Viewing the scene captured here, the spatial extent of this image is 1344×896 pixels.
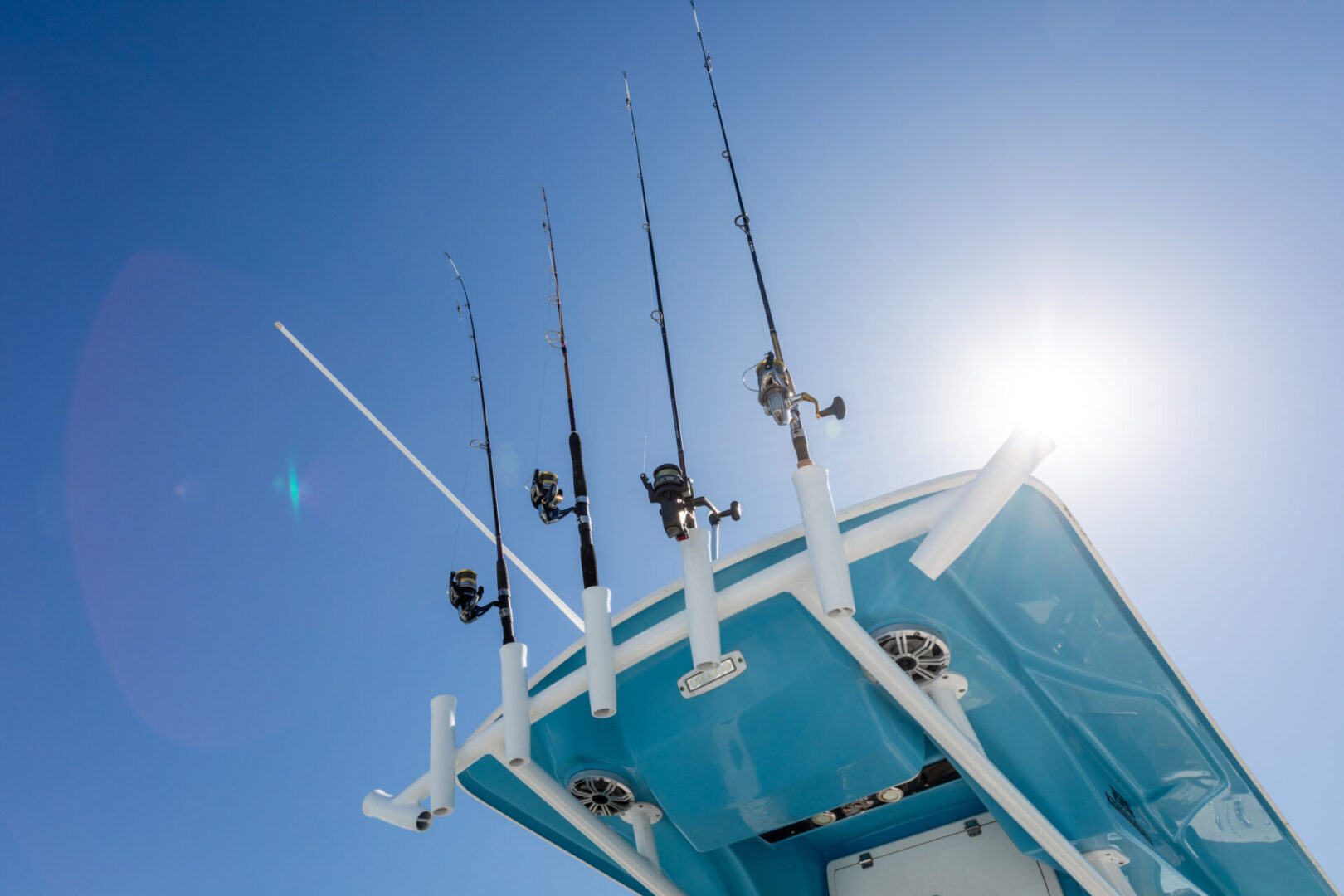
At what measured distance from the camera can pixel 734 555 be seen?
5367 mm

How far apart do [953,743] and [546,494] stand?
2.93 meters

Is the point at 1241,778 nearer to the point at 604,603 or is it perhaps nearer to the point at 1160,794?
the point at 1160,794

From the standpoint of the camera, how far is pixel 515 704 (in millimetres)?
4984

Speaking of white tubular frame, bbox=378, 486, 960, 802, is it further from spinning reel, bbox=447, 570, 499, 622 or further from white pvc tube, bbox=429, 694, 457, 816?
spinning reel, bbox=447, 570, 499, 622

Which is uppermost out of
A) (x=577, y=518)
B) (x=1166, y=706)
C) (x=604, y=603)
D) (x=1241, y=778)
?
(x=577, y=518)

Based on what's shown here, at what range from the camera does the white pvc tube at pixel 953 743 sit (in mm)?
4602

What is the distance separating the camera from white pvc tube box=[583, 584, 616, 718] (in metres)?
4.50

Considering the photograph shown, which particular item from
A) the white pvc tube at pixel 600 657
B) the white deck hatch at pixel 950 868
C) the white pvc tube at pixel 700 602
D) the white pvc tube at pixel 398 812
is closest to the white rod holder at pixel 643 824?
the white pvc tube at pixel 398 812

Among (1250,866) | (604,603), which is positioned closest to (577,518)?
(604,603)

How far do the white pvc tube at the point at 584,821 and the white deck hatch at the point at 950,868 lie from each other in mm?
2041

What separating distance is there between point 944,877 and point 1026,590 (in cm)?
276

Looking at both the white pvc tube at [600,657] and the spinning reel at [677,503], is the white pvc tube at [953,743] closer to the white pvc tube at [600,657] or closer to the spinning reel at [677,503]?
the spinning reel at [677,503]

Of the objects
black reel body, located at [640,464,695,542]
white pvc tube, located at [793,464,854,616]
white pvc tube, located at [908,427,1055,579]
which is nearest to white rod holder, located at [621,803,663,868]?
black reel body, located at [640,464,695,542]

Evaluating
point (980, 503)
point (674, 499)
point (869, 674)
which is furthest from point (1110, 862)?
point (674, 499)
